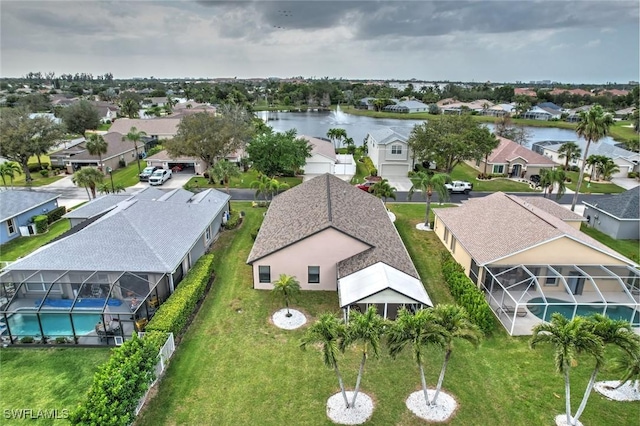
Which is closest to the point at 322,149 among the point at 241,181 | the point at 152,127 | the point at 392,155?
the point at 392,155

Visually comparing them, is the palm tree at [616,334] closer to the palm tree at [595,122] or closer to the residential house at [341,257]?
the residential house at [341,257]

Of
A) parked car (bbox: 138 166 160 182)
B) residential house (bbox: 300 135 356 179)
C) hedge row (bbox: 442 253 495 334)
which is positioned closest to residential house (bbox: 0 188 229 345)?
hedge row (bbox: 442 253 495 334)

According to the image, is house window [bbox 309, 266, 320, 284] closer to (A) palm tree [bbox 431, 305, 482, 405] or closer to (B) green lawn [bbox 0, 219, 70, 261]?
(A) palm tree [bbox 431, 305, 482, 405]

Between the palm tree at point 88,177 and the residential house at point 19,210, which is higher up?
the palm tree at point 88,177

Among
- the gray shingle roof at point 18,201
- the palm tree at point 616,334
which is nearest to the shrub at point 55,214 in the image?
the gray shingle roof at point 18,201

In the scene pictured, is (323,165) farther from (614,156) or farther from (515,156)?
(614,156)
